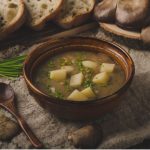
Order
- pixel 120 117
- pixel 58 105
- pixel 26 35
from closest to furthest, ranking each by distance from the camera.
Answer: pixel 58 105 < pixel 120 117 < pixel 26 35

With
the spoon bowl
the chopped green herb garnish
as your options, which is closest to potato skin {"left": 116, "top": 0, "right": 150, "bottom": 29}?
the chopped green herb garnish

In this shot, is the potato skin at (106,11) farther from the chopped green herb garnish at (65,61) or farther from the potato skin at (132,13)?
the chopped green herb garnish at (65,61)

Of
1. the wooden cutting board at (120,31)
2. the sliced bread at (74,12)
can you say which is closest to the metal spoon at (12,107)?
the sliced bread at (74,12)

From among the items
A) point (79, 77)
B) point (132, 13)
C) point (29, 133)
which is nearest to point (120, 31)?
point (132, 13)

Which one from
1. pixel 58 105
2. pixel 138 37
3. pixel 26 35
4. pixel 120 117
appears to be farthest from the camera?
pixel 26 35

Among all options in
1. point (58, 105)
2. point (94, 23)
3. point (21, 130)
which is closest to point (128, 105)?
point (58, 105)

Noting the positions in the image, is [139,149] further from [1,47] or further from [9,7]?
[9,7]

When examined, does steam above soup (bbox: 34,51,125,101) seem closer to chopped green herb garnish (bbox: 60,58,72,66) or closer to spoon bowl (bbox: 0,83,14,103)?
chopped green herb garnish (bbox: 60,58,72,66)

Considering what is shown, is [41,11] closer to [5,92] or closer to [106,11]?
[106,11]
